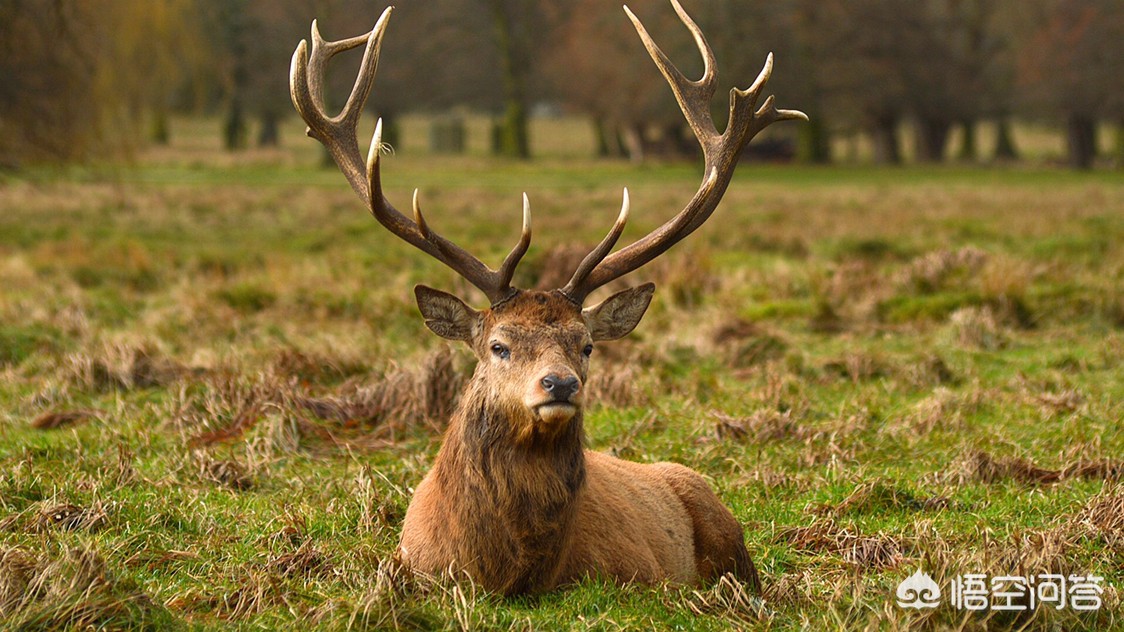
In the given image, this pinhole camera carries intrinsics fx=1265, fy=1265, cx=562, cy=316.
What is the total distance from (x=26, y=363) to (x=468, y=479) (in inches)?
247

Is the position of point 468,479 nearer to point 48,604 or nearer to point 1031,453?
point 48,604

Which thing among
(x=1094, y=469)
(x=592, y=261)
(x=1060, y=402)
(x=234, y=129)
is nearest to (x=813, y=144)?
(x=234, y=129)

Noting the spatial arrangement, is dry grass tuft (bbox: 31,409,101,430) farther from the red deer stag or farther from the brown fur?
the brown fur

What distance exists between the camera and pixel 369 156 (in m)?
5.71

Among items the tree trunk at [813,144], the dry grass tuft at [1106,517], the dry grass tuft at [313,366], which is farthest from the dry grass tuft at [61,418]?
the tree trunk at [813,144]

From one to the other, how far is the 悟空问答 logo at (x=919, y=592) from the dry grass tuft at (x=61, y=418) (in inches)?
235

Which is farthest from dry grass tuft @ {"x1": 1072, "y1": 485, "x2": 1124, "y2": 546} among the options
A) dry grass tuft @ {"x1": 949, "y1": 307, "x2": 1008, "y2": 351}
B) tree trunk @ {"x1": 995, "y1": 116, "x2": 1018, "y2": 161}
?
tree trunk @ {"x1": 995, "y1": 116, "x2": 1018, "y2": 161}

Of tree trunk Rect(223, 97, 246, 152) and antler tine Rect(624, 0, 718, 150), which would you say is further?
tree trunk Rect(223, 97, 246, 152)

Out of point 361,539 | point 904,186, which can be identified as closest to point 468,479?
point 361,539

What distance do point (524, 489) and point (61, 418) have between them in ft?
15.2

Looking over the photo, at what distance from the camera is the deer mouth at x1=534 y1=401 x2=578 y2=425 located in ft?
16.9

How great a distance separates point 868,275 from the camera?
1482cm

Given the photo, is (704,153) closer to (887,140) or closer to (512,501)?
(512,501)

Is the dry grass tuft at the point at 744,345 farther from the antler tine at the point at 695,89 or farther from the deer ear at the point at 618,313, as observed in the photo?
the deer ear at the point at 618,313
